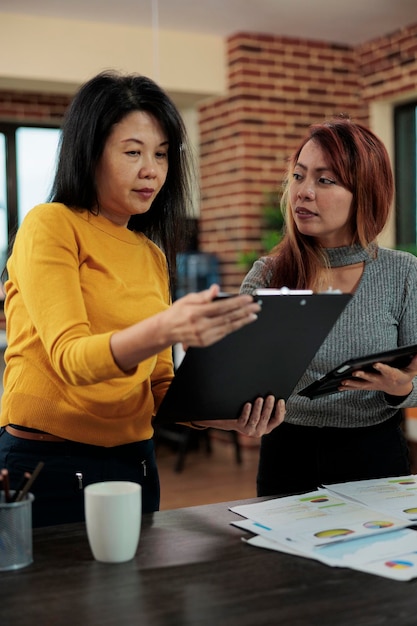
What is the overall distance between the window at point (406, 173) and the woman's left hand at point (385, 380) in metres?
4.51

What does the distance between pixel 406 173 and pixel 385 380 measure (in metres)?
4.82

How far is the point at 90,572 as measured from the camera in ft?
3.80

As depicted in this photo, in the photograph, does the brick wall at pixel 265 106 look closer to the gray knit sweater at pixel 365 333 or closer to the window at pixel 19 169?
the window at pixel 19 169

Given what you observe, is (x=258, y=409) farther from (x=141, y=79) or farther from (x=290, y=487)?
(x=141, y=79)

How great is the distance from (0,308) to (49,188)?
4.88 metres

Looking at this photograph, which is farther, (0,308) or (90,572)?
(0,308)

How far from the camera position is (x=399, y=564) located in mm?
1172

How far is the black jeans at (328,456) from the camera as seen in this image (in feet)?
5.98

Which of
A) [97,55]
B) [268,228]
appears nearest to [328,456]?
[268,228]

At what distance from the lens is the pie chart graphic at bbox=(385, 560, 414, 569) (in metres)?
1.16

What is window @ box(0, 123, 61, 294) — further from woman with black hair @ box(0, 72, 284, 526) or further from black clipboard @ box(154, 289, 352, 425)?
black clipboard @ box(154, 289, 352, 425)

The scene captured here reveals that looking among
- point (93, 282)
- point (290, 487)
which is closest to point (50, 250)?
point (93, 282)

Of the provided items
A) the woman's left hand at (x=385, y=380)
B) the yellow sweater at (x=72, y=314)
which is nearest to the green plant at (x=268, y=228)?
the woman's left hand at (x=385, y=380)

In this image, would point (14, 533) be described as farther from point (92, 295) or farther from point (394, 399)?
point (394, 399)
